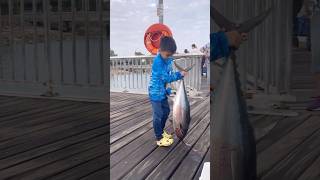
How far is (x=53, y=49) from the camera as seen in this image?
5.62 feet

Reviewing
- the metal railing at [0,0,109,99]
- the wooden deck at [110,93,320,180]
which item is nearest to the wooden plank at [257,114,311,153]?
the wooden deck at [110,93,320,180]

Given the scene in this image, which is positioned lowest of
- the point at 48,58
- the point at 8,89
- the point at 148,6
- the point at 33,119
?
the point at 33,119

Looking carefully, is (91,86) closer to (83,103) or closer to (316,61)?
(83,103)

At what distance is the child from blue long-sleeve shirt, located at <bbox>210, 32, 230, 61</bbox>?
0.30ft

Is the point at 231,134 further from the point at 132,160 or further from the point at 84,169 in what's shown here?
the point at 84,169

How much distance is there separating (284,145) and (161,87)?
0.37 meters

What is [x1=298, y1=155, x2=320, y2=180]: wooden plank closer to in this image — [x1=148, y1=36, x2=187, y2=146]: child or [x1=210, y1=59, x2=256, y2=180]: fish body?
[x1=210, y1=59, x2=256, y2=180]: fish body

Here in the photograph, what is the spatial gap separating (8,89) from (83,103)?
1.21 feet

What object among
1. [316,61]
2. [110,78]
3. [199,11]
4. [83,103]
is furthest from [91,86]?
[316,61]

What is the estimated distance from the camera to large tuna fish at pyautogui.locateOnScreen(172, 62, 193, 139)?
121cm

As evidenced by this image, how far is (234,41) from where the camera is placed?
1.20m

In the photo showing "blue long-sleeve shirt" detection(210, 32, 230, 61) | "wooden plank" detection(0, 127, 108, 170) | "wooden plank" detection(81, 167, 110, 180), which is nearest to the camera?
"blue long-sleeve shirt" detection(210, 32, 230, 61)

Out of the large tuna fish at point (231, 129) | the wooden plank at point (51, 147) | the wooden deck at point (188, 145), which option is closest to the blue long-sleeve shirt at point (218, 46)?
the large tuna fish at point (231, 129)

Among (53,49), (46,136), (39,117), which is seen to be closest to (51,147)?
(46,136)
